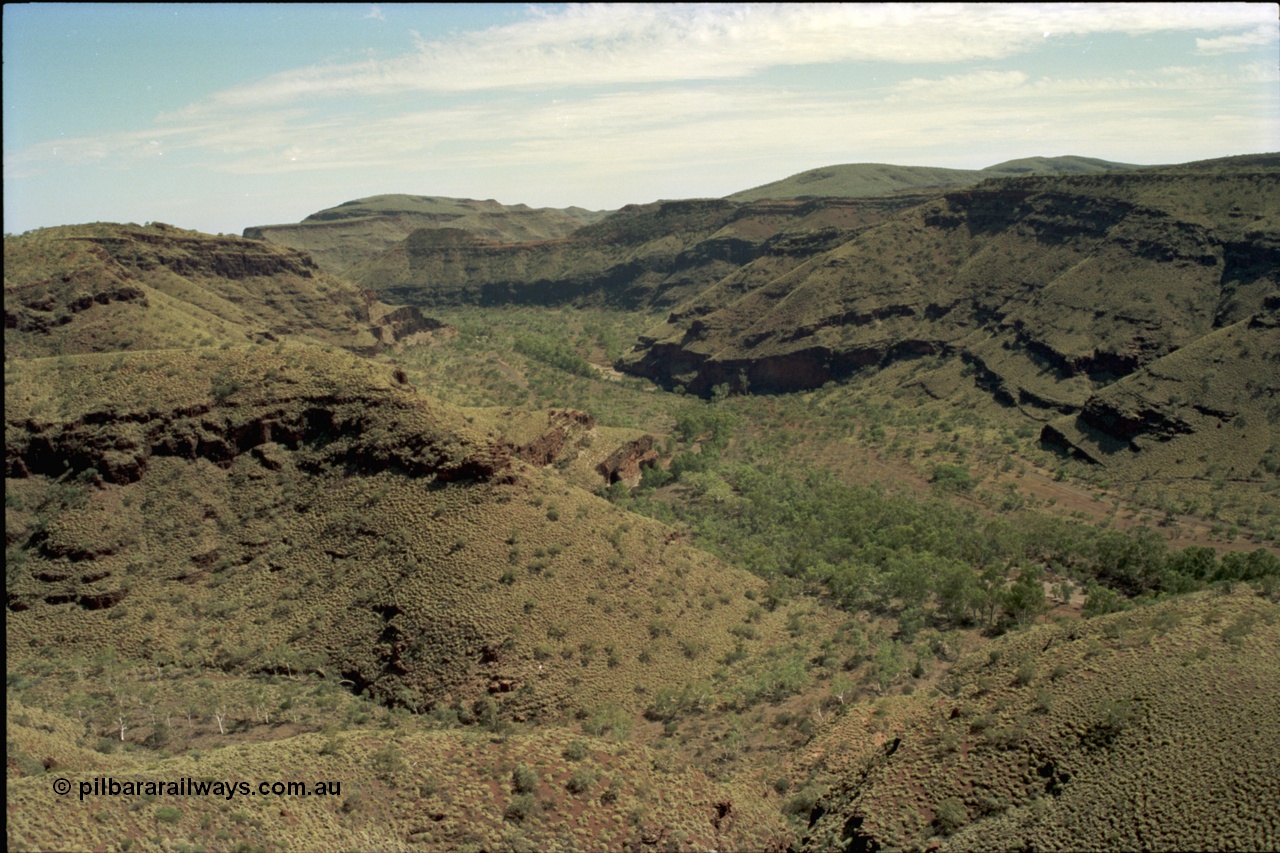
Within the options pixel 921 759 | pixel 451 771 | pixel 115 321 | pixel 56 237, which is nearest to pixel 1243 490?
pixel 921 759

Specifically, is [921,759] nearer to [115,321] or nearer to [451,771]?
[451,771]

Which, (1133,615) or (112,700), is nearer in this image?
(1133,615)

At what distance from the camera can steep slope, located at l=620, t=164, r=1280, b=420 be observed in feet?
323

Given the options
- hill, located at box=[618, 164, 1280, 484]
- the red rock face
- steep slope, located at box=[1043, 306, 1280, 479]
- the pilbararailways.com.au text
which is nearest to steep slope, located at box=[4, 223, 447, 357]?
the red rock face

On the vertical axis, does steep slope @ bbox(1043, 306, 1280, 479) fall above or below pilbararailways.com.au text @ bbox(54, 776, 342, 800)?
above

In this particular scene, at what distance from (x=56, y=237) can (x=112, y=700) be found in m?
72.4

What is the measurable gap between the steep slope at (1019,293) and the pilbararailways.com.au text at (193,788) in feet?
296

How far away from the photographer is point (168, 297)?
286 feet

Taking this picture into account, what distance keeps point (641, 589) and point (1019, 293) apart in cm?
9298

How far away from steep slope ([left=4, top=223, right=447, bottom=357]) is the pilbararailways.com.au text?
53767 mm

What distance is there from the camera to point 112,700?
122 feet

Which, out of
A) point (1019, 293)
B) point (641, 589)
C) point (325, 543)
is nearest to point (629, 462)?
point (641, 589)

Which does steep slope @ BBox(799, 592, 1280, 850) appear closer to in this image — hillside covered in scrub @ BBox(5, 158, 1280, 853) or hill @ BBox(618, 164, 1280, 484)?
hillside covered in scrub @ BBox(5, 158, 1280, 853)

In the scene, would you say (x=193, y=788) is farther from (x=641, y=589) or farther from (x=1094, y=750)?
(x=1094, y=750)
